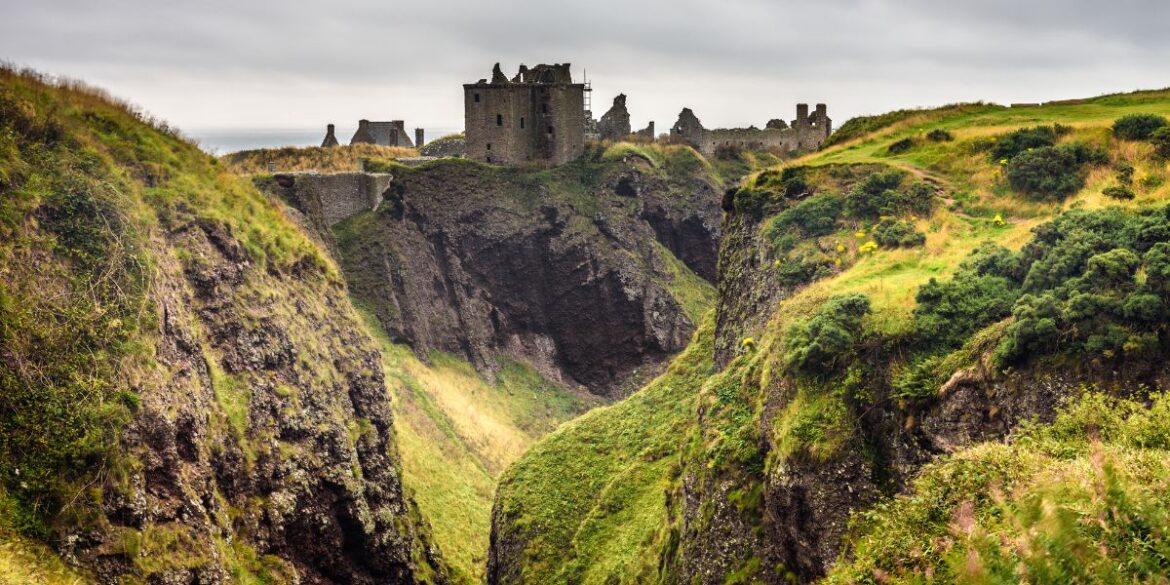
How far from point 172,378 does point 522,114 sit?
50166 millimetres

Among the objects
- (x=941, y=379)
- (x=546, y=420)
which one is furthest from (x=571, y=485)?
(x=546, y=420)

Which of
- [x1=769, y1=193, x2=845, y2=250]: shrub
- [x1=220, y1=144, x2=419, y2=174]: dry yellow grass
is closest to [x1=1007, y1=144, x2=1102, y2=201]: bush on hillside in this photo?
[x1=769, y1=193, x2=845, y2=250]: shrub

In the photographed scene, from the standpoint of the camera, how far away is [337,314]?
1229 inches

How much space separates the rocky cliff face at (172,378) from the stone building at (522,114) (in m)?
37.2

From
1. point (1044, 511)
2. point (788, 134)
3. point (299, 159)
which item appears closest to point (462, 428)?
point (299, 159)

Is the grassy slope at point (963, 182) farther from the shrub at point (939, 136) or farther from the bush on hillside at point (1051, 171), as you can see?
the bush on hillside at point (1051, 171)

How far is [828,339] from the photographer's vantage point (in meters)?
18.8

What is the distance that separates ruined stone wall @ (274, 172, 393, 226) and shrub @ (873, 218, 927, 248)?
33347mm

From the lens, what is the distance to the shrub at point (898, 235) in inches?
985

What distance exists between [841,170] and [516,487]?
1595 centimetres

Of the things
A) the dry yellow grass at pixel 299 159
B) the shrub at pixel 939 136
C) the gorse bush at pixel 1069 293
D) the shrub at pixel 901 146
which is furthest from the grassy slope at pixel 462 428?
the shrub at pixel 939 136

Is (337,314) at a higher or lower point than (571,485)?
higher

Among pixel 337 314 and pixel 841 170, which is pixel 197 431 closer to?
pixel 337 314

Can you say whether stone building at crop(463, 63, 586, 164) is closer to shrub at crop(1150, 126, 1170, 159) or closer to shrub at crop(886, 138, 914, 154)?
shrub at crop(886, 138, 914, 154)
